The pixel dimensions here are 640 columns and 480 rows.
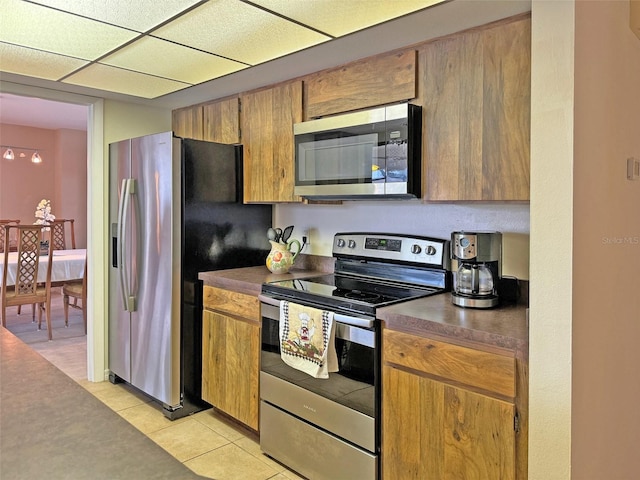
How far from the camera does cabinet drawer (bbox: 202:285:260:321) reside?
2.65 m

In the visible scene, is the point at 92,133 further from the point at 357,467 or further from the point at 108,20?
the point at 357,467

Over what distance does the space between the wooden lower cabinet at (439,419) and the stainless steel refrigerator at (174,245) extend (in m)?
1.49

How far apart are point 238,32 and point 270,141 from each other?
84cm

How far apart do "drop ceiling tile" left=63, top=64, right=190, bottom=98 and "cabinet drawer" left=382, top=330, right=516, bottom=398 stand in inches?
84.7

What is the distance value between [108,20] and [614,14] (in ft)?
6.59

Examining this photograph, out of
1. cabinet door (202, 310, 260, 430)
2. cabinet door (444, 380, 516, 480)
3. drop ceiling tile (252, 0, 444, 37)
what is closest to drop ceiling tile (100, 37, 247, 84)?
drop ceiling tile (252, 0, 444, 37)

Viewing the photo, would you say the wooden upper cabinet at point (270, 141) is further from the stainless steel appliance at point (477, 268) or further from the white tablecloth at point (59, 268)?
the white tablecloth at point (59, 268)

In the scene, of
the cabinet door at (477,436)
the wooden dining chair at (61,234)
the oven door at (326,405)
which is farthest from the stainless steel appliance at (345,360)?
the wooden dining chair at (61,234)

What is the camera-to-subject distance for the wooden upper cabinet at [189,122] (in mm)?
3520

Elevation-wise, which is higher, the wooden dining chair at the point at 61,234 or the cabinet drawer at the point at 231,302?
the wooden dining chair at the point at 61,234

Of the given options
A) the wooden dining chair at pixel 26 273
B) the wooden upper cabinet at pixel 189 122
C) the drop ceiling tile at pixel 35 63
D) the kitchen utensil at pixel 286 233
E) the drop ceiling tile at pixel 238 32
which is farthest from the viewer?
the wooden dining chair at pixel 26 273

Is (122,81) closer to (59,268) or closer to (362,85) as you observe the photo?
(362,85)

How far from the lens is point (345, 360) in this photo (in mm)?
2135

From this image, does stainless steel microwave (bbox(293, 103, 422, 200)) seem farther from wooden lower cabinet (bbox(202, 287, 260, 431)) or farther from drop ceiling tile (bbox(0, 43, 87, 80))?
drop ceiling tile (bbox(0, 43, 87, 80))
